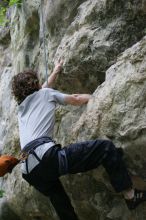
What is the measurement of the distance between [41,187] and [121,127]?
138 centimetres

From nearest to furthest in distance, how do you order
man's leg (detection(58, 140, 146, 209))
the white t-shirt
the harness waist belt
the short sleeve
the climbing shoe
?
man's leg (detection(58, 140, 146, 209)), the climbing shoe, the harness waist belt, the white t-shirt, the short sleeve

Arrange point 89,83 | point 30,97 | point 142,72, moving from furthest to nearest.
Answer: point 89,83, point 30,97, point 142,72

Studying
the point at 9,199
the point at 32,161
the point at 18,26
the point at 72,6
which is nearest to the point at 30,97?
the point at 32,161

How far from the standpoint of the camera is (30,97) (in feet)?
17.5

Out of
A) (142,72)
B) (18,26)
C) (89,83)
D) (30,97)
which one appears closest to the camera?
(142,72)

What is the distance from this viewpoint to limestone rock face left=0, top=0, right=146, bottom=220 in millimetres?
4676

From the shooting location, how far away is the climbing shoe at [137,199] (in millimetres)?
4770

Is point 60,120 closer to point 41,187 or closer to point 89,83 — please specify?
point 89,83

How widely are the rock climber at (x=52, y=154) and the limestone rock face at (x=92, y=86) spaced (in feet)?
0.65

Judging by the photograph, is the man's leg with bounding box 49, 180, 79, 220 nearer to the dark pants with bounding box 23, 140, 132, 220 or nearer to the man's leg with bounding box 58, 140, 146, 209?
the dark pants with bounding box 23, 140, 132, 220

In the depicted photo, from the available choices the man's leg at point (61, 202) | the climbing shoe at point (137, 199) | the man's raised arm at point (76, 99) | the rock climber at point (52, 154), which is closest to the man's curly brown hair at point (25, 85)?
the rock climber at point (52, 154)

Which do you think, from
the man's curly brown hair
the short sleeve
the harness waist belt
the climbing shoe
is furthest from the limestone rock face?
the man's curly brown hair

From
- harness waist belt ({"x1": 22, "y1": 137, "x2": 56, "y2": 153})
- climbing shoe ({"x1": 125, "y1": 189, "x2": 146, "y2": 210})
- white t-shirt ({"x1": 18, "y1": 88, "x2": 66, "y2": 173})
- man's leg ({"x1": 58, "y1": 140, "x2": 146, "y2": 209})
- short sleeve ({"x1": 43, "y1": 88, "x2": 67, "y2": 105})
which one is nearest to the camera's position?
man's leg ({"x1": 58, "y1": 140, "x2": 146, "y2": 209})

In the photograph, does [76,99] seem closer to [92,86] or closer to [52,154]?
[92,86]
